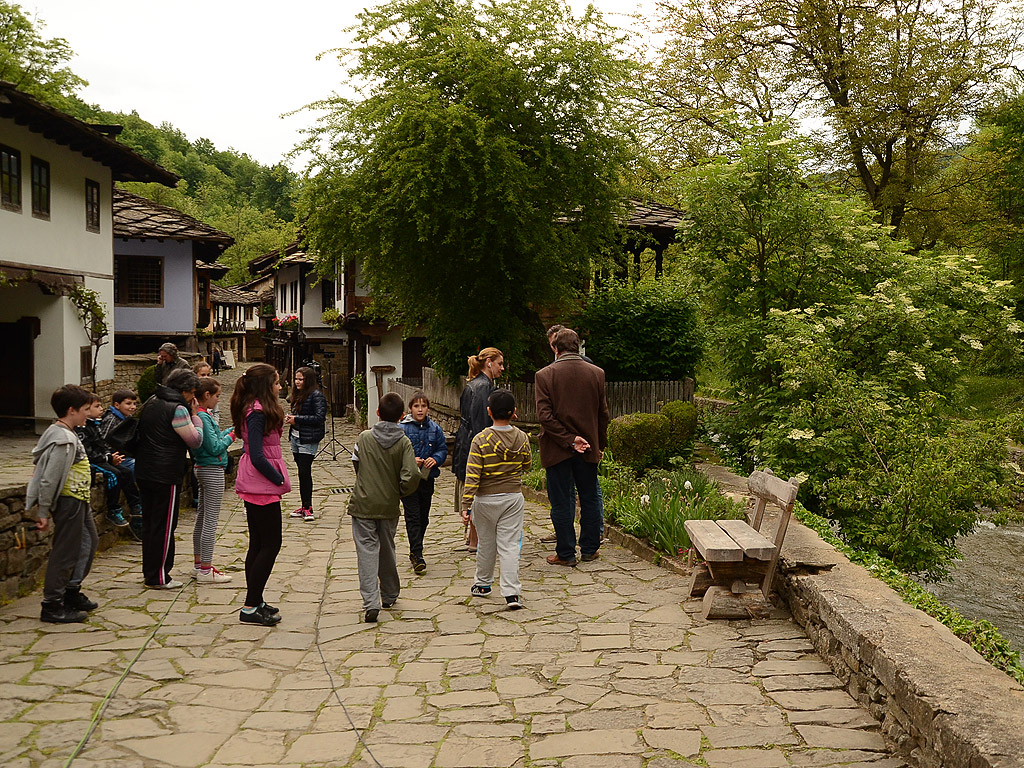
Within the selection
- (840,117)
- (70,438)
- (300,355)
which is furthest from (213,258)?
(70,438)

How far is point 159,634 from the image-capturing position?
253 inches

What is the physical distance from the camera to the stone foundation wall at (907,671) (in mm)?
3846

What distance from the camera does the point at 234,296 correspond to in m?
70.1

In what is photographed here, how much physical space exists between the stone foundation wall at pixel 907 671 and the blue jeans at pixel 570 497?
2.00 metres

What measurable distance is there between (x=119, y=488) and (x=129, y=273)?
23804 mm

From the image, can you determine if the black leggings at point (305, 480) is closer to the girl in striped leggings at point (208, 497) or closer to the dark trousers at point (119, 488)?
the dark trousers at point (119, 488)

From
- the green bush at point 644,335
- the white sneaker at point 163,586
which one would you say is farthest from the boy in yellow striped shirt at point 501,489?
the green bush at point 644,335

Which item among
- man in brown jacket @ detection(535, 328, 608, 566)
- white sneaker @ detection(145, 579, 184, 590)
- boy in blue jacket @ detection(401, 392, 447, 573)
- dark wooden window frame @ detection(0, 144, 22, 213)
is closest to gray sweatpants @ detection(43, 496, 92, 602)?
white sneaker @ detection(145, 579, 184, 590)

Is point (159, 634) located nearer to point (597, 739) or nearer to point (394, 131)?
point (597, 739)

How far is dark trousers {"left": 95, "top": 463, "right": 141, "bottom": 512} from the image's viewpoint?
9109 mm

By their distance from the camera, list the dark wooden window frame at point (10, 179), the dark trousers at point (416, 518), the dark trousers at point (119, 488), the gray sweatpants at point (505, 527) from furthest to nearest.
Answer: the dark wooden window frame at point (10, 179)
the dark trousers at point (119, 488)
the dark trousers at point (416, 518)
the gray sweatpants at point (505, 527)

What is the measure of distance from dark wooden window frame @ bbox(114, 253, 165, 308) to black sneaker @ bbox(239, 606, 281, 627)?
2652cm

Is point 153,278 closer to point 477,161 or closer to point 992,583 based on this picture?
point 477,161

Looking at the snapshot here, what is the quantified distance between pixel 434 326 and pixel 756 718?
14575 millimetres
